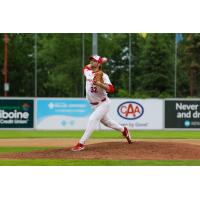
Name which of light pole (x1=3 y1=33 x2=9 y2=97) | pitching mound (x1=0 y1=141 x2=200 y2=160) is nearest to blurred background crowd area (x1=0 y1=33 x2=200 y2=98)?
light pole (x1=3 y1=33 x2=9 y2=97)

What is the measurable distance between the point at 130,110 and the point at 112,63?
88.5 feet

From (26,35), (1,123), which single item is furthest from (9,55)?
(1,123)

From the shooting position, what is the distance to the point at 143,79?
180ft

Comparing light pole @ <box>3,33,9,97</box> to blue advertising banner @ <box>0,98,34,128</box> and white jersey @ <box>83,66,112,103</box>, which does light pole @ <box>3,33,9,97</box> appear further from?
white jersey @ <box>83,66,112,103</box>

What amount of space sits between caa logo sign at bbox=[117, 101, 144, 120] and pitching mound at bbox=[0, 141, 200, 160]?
44.0ft

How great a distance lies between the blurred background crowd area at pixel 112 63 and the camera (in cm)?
5369

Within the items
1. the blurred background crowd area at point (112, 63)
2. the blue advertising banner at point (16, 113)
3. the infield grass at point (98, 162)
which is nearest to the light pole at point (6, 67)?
the blurred background crowd area at point (112, 63)

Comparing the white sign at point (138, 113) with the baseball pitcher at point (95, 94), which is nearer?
the baseball pitcher at point (95, 94)

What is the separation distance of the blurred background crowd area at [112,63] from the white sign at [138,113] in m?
22.4

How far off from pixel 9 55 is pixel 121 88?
10.6 m

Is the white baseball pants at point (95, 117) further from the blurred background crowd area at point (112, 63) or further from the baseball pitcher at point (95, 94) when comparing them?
the blurred background crowd area at point (112, 63)

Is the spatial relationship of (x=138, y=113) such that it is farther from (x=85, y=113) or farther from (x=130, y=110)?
(x=85, y=113)

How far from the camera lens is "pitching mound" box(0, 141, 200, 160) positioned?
13758 millimetres

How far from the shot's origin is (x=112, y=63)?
183 ft
